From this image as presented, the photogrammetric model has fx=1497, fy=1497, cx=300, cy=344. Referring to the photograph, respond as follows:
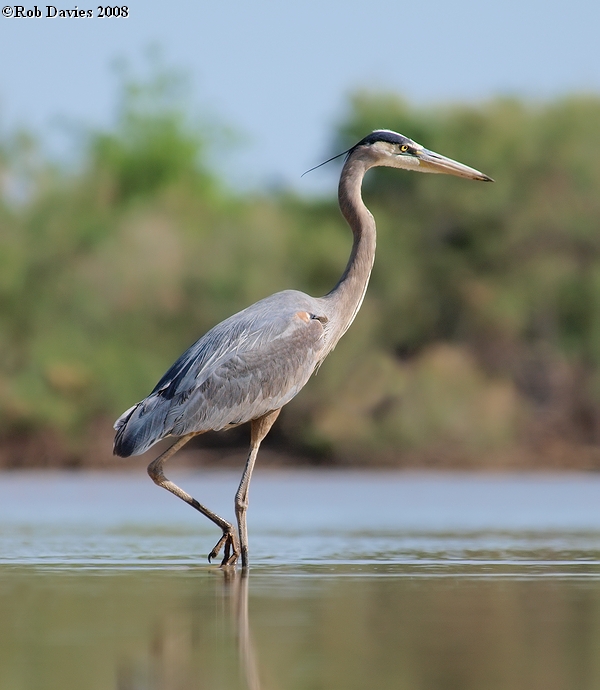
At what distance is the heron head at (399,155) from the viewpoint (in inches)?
430

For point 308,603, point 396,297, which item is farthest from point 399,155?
point 396,297

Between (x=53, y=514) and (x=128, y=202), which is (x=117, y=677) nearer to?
(x=53, y=514)

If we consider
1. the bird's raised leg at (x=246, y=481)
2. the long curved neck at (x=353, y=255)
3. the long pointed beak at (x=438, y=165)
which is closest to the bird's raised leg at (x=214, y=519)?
the bird's raised leg at (x=246, y=481)

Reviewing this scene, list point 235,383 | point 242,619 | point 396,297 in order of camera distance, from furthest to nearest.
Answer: point 396,297
point 235,383
point 242,619

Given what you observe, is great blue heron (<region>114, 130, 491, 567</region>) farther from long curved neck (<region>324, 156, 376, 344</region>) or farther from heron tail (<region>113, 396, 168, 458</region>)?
long curved neck (<region>324, 156, 376, 344</region>)

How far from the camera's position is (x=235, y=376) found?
988cm

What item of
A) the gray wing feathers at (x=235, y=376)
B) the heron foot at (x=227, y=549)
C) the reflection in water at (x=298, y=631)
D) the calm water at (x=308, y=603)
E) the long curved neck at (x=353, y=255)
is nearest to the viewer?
the reflection in water at (x=298, y=631)

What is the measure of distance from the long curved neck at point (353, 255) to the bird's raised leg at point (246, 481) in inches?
31.9

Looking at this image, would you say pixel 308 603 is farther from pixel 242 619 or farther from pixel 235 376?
pixel 235 376

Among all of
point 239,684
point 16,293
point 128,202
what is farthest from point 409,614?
point 128,202

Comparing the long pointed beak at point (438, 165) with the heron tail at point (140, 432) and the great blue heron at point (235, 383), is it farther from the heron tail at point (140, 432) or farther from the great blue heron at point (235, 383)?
the heron tail at point (140, 432)

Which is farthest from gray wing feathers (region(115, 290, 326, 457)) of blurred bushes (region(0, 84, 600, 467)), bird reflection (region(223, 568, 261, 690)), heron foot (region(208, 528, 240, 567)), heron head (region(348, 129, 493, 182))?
blurred bushes (region(0, 84, 600, 467))

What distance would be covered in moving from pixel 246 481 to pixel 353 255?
1988 millimetres

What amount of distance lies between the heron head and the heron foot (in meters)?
3.01
